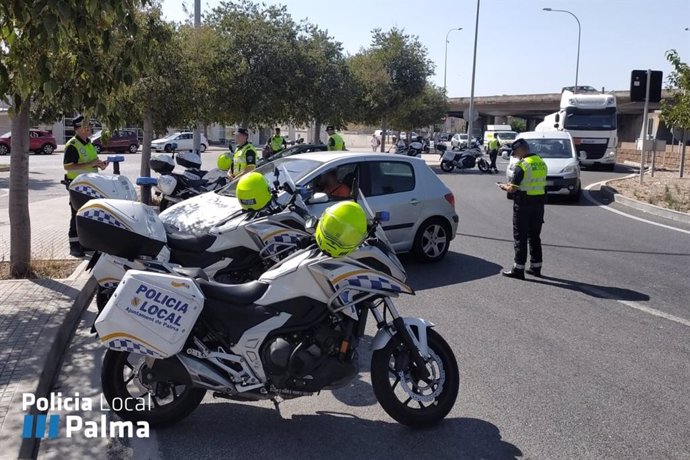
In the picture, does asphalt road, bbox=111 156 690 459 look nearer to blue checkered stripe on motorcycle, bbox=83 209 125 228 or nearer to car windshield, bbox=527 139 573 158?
blue checkered stripe on motorcycle, bbox=83 209 125 228

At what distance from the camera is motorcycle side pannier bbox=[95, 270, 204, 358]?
13.6 feet

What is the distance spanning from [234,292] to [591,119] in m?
27.9

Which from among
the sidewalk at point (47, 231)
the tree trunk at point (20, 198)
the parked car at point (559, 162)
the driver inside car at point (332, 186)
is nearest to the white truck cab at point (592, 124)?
the parked car at point (559, 162)

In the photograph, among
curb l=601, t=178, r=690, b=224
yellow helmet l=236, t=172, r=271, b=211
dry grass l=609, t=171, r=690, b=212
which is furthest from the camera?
dry grass l=609, t=171, r=690, b=212

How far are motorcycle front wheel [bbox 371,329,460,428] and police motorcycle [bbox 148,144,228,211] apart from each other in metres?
7.08

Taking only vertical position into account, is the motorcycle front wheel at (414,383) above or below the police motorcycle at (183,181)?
below

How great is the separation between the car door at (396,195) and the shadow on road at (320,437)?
4.81 meters

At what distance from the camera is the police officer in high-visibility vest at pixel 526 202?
905 centimetres

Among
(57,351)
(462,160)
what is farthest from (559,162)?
(57,351)

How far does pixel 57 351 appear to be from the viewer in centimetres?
574

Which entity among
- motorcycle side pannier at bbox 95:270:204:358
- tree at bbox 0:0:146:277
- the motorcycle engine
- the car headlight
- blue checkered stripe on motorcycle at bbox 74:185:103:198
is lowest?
the motorcycle engine

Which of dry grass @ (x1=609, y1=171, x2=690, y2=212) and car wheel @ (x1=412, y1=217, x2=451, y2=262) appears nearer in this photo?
car wheel @ (x1=412, y1=217, x2=451, y2=262)

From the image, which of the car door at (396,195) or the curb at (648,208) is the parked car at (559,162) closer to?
the curb at (648,208)

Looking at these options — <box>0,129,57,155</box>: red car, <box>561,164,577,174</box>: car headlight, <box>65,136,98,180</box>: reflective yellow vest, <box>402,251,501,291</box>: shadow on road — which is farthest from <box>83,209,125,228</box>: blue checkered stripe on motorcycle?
<box>0,129,57,155</box>: red car
